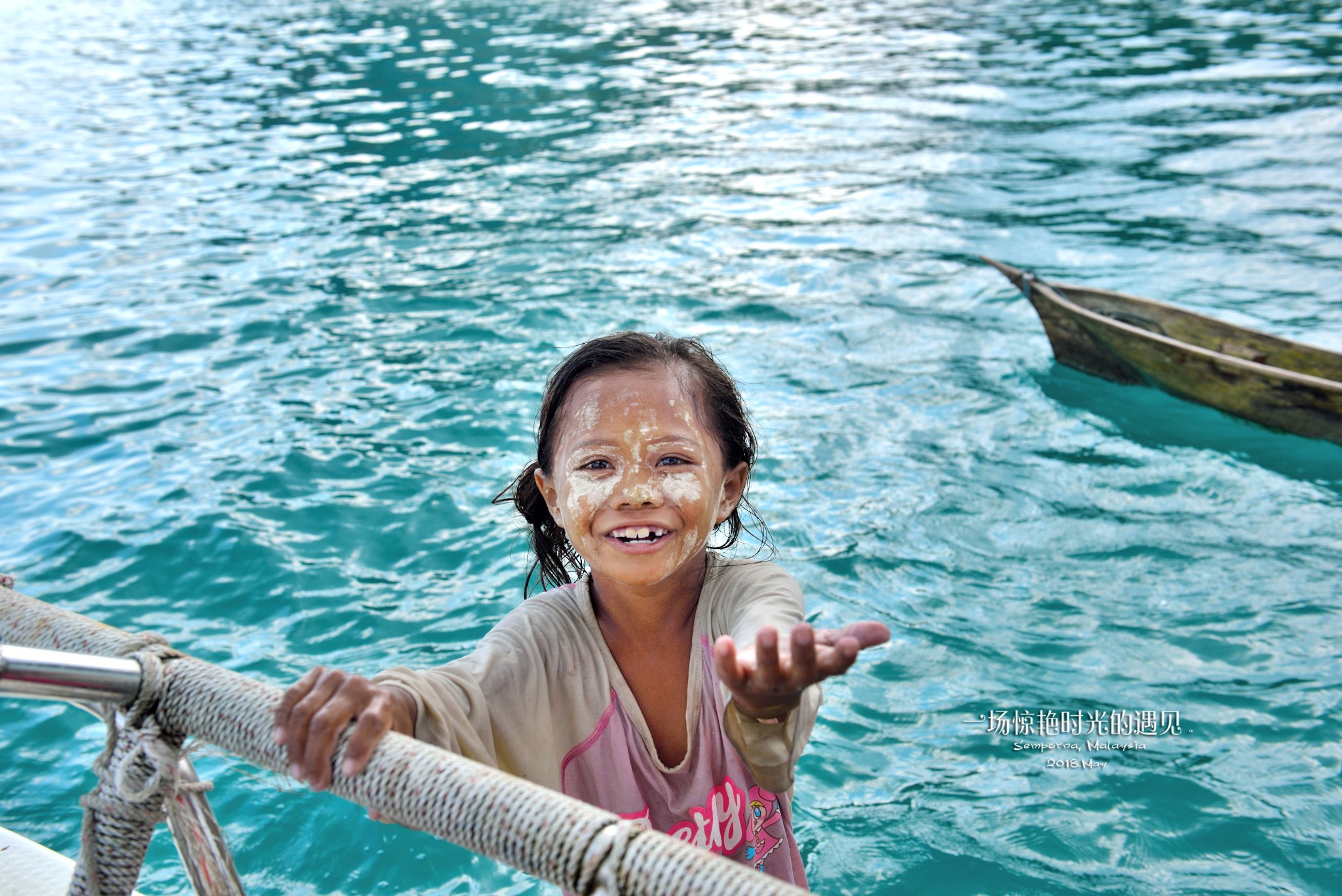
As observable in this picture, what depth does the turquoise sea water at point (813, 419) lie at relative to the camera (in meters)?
3.57

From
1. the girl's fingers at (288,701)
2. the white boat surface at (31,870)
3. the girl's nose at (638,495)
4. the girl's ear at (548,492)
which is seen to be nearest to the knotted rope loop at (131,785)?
the girl's fingers at (288,701)

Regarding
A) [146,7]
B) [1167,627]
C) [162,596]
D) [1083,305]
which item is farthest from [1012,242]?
[146,7]

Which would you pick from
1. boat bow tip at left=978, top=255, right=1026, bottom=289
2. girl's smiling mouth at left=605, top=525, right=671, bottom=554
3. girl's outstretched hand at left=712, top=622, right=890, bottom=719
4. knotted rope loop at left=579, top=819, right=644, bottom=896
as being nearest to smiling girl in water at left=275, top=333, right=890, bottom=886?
girl's smiling mouth at left=605, top=525, right=671, bottom=554

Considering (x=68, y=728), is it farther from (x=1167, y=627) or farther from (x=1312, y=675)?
(x=1312, y=675)

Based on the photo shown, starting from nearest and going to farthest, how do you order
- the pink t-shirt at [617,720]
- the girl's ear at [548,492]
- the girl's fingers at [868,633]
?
the girl's fingers at [868,633]
the pink t-shirt at [617,720]
the girl's ear at [548,492]

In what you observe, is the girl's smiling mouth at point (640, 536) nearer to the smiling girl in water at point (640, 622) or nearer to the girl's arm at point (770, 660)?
the smiling girl in water at point (640, 622)

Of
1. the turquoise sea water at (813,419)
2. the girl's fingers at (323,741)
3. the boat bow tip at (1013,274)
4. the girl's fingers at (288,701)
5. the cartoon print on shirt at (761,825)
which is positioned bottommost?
the turquoise sea water at (813,419)

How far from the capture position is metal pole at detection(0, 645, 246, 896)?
1.26 m

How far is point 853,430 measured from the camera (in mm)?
5988

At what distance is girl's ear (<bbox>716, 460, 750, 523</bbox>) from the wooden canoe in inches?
168

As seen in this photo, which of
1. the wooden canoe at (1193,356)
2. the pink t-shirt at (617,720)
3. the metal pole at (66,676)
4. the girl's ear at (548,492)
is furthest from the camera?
the wooden canoe at (1193,356)

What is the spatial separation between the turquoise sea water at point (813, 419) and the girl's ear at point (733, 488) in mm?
1497

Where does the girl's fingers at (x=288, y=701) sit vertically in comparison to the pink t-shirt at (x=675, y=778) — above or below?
above

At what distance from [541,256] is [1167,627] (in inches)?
239
